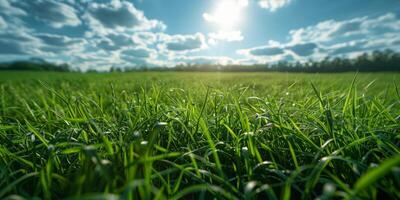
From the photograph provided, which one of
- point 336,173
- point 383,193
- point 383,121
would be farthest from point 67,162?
point 383,121

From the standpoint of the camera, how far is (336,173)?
2.97ft

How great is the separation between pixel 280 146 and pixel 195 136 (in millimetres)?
435

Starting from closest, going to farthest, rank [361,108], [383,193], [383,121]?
[383,193]
[383,121]
[361,108]

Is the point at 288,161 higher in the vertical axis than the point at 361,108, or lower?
lower

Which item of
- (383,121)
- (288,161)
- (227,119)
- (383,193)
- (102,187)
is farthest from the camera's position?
(227,119)

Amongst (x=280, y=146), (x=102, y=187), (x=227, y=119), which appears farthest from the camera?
(x=227, y=119)

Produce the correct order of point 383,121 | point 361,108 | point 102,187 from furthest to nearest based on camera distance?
point 361,108 < point 383,121 < point 102,187

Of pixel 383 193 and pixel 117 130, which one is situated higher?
pixel 117 130

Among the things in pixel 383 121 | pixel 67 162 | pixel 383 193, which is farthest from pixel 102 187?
pixel 383 121

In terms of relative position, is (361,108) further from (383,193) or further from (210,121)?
(210,121)

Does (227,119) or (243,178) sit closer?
(243,178)

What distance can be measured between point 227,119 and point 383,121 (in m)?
0.91

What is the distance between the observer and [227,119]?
1.44 m

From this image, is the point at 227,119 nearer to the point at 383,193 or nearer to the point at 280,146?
the point at 280,146
